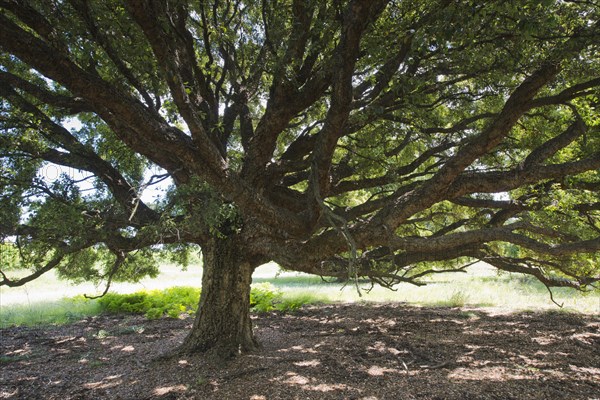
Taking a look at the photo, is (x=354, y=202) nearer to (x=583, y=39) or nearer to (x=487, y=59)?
(x=487, y=59)

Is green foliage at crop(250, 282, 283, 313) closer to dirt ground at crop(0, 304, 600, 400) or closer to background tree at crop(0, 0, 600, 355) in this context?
dirt ground at crop(0, 304, 600, 400)

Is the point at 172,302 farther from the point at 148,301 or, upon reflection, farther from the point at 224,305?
the point at 224,305

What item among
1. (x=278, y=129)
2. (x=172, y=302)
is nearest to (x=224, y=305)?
(x=278, y=129)

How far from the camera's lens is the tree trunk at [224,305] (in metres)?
6.48

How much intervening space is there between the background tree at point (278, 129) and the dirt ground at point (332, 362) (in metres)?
1.09

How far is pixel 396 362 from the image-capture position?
20.1ft

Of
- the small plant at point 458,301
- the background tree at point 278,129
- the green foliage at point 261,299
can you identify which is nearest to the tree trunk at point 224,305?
the background tree at point 278,129

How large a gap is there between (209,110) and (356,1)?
329cm

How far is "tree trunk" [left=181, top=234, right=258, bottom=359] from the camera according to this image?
255 inches

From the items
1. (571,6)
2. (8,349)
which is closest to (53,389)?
(8,349)

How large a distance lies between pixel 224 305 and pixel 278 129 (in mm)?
3087

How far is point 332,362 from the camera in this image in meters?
6.12

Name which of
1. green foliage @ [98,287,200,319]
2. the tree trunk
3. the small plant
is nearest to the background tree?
the tree trunk

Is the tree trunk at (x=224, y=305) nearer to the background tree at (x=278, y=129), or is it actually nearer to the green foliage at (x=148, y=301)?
the background tree at (x=278, y=129)
